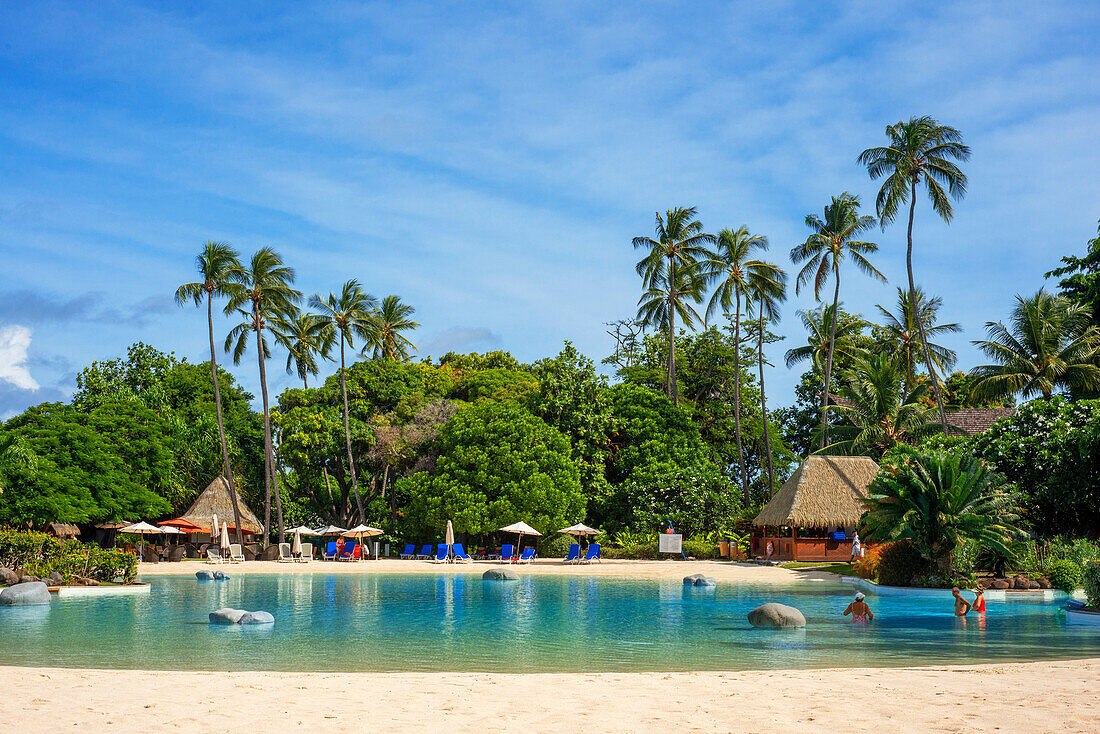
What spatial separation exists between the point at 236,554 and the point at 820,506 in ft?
74.9

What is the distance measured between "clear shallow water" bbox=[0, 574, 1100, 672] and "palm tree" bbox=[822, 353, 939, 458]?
61.9 ft

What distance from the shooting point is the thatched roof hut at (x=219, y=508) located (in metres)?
43.5

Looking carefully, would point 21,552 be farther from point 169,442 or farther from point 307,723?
point 169,442

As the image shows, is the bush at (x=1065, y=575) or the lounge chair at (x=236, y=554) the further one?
the lounge chair at (x=236, y=554)

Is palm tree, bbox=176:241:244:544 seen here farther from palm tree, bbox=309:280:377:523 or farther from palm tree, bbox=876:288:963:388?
palm tree, bbox=876:288:963:388

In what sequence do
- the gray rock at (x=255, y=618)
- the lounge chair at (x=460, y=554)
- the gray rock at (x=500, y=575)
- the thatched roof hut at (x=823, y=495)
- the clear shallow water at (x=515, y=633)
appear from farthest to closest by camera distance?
the lounge chair at (x=460, y=554), the thatched roof hut at (x=823, y=495), the gray rock at (x=500, y=575), the gray rock at (x=255, y=618), the clear shallow water at (x=515, y=633)

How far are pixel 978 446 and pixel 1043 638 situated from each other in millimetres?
14618

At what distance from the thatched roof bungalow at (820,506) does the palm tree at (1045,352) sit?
270 inches

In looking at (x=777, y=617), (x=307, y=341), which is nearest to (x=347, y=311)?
(x=307, y=341)

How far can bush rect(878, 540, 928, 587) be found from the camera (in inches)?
851

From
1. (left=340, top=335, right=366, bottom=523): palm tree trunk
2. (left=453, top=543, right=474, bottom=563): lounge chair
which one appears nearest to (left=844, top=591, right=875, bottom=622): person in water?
(left=453, top=543, right=474, bottom=563): lounge chair

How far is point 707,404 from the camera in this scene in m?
47.8

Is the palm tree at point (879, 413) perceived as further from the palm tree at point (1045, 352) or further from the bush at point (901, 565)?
the bush at point (901, 565)

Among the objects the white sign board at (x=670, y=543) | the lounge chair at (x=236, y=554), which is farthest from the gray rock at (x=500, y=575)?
the lounge chair at (x=236, y=554)
